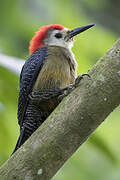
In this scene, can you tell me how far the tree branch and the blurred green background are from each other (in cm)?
61

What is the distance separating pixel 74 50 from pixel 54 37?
396mm

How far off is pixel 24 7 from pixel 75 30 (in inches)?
45.9

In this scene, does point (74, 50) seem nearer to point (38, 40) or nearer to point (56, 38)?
point (56, 38)

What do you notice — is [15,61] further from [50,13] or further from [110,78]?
[50,13]

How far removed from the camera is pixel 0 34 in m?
4.83

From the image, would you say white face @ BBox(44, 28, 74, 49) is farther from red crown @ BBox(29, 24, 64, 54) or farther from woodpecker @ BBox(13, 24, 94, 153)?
woodpecker @ BBox(13, 24, 94, 153)

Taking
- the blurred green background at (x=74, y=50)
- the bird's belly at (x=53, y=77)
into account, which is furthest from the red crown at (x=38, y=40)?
the bird's belly at (x=53, y=77)


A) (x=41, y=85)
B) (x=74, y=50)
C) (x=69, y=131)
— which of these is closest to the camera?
(x=69, y=131)

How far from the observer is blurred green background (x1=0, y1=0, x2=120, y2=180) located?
3.02 meters

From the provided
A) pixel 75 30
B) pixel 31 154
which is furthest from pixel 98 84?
pixel 75 30

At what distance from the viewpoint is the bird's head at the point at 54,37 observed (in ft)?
14.5

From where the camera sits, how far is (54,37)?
4.55 m

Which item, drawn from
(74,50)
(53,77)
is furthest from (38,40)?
(53,77)

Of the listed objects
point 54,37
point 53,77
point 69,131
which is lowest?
point 69,131
